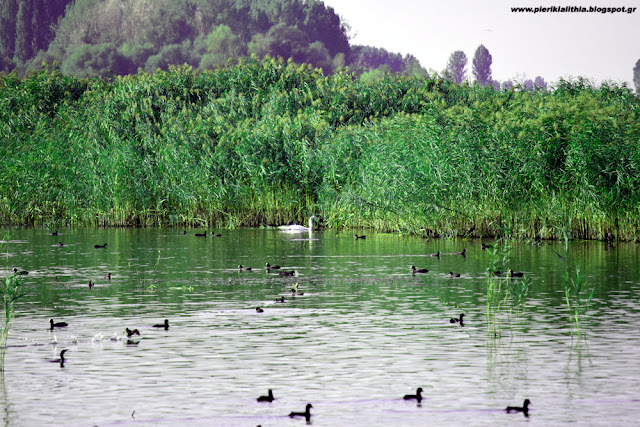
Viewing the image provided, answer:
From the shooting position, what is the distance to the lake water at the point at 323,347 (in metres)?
9.70

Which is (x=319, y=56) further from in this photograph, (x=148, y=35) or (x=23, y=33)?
(x=23, y=33)

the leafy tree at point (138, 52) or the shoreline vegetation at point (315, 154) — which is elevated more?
the leafy tree at point (138, 52)

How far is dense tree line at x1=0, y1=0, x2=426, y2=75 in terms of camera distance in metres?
112

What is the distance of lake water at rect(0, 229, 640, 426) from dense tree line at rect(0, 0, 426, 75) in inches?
3525

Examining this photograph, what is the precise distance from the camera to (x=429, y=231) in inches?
1144

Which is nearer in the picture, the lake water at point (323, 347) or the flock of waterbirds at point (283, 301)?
the flock of waterbirds at point (283, 301)

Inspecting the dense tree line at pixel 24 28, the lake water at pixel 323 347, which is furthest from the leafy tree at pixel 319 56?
the lake water at pixel 323 347

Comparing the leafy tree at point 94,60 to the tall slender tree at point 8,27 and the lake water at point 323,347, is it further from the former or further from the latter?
the lake water at point 323,347

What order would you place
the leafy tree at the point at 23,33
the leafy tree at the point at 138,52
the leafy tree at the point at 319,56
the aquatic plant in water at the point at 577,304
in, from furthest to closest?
the leafy tree at the point at 319,56, the leafy tree at the point at 23,33, the leafy tree at the point at 138,52, the aquatic plant in water at the point at 577,304

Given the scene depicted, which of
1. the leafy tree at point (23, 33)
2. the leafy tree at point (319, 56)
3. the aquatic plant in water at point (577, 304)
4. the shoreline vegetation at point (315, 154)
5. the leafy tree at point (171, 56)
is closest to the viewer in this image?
the aquatic plant in water at point (577, 304)

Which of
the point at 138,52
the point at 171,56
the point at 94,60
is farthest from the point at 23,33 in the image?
the point at 171,56

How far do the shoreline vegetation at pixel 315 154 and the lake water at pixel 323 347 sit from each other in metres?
4.09

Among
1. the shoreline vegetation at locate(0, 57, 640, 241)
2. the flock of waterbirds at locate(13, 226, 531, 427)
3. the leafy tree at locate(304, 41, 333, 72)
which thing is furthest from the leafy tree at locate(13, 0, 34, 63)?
the flock of waterbirds at locate(13, 226, 531, 427)

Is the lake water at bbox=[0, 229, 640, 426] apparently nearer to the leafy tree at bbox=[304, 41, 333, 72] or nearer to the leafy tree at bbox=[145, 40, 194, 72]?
the leafy tree at bbox=[145, 40, 194, 72]
